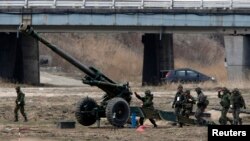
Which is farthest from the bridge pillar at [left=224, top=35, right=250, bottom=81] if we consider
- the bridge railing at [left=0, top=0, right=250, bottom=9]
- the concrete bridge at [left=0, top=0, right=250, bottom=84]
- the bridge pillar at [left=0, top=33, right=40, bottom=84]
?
the bridge pillar at [left=0, top=33, right=40, bottom=84]

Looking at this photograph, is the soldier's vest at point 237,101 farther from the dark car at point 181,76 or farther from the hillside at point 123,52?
the hillside at point 123,52

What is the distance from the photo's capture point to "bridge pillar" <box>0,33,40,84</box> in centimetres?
5803

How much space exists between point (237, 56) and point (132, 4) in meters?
7.22

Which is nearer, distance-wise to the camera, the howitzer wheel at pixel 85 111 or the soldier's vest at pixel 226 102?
the howitzer wheel at pixel 85 111

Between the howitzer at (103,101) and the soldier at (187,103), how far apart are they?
1948 mm

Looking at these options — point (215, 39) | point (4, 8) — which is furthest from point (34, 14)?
point (215, 39)

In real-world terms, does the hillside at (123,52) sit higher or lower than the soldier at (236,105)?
lower

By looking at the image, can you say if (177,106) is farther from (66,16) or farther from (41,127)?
(66,16)

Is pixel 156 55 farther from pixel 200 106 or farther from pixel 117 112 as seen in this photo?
pixel 117 112

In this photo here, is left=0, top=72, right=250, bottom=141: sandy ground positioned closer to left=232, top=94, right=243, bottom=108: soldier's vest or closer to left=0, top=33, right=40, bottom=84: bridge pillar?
left=232, top=94, right=243, bottom=108: soldier's vest

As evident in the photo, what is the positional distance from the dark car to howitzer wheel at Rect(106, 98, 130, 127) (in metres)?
30.4

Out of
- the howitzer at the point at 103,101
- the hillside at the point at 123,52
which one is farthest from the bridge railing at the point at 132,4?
the howitzer at the point at 103,101

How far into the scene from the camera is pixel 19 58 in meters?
59.5

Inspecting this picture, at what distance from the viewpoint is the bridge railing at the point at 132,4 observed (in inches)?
2153
